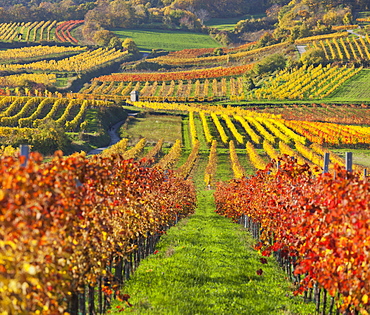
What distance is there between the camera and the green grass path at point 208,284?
1260 centimetres

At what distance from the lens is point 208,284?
14594mm

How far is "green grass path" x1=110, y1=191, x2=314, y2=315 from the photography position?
41.3 ft

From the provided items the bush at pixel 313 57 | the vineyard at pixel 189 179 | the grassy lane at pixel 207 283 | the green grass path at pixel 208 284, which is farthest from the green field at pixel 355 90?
the green grass path at pixel 208 284

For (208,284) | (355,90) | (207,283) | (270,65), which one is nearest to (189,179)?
(207,283)

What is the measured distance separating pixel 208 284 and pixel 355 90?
11251 cm

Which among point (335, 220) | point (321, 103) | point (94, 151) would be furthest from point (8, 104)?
point (335, 220)

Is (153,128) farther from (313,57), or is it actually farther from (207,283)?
(207,283)

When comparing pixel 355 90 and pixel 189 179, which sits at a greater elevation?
pixel 355 90

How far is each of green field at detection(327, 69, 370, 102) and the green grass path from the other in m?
98.3

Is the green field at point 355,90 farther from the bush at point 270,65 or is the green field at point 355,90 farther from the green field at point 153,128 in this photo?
the green field at point 153,128

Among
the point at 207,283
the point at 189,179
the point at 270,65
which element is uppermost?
the point at 270,65

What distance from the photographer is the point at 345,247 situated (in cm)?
969

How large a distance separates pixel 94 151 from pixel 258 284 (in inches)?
2378

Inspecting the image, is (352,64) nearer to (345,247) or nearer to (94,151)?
(94,151)
